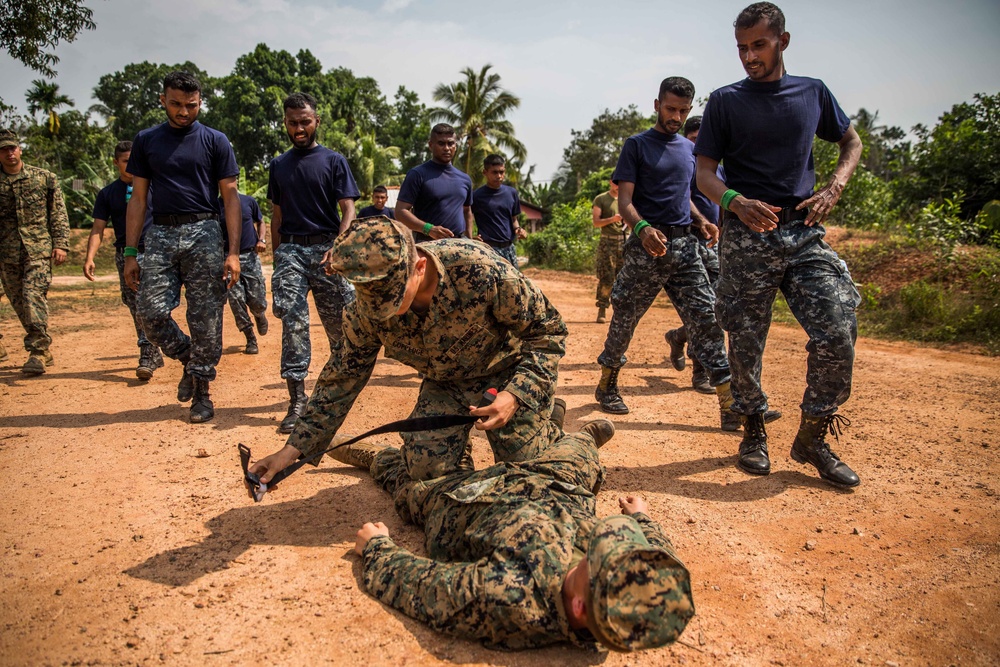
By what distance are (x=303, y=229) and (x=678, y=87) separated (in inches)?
119

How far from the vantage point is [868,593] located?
8.72 feet

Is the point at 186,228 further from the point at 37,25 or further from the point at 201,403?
the point at 37,25

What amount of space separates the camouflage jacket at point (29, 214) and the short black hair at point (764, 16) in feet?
20.6

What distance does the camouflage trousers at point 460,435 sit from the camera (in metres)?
3.15

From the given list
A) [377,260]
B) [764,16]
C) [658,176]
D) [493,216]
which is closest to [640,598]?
[377,260]

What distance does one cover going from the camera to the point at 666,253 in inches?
193

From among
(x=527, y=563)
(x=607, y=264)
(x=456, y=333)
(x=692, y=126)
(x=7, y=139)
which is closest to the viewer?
(x=527, y=563)

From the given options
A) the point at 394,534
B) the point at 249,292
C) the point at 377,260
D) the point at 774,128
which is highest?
the point at 774,128

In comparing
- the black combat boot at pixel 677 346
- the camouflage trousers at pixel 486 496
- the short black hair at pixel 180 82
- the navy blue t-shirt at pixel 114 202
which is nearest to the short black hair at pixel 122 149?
the navy blue t-shirt at pixel 114 202

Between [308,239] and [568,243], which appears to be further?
[568,243]

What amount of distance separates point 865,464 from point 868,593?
1.52 m

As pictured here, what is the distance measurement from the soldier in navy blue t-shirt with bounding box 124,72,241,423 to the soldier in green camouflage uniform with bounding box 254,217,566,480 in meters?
2.19

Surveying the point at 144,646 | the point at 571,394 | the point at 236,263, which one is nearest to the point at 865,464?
the point at 571,394

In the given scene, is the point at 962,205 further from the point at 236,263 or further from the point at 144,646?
the point at 144,646
